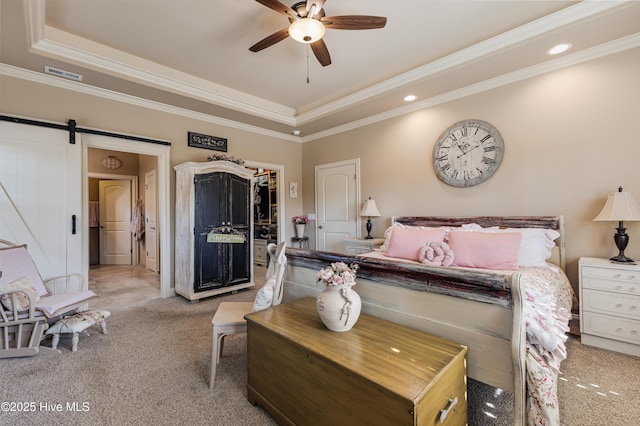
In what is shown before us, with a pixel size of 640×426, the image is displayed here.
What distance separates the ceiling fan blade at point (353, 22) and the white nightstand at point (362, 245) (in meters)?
2.75

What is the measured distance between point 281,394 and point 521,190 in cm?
326

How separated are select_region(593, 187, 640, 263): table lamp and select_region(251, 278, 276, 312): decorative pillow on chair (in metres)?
2.99

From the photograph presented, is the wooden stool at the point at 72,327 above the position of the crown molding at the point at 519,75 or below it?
below

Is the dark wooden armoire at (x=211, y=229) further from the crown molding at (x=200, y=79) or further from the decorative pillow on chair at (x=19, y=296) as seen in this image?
the decorative pillow on chair at (x=19, y=296)

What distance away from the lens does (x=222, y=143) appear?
457 cm

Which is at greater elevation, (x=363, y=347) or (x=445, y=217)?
(x=445, y=217)

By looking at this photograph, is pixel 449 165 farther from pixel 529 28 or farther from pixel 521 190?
pixel 529 28

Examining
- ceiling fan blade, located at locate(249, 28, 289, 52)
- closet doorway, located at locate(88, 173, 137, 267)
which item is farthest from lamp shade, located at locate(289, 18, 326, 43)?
closet doorway, located at locate(88, 173, 137, 267)

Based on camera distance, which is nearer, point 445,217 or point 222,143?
point 445,217

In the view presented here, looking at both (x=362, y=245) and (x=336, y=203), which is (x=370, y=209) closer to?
(x=362, y=245)

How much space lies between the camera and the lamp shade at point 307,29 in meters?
2.12

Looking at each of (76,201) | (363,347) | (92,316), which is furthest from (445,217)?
(76,201)

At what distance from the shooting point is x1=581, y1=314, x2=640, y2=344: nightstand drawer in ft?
7.54

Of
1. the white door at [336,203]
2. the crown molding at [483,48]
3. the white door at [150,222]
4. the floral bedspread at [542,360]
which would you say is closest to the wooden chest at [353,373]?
the floral bedspread at [542,360]
